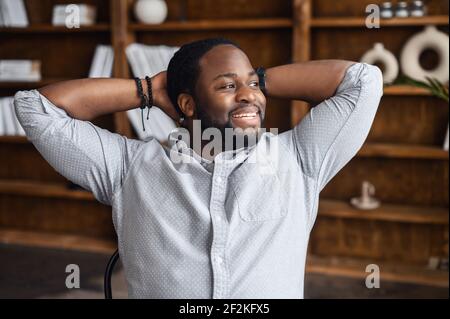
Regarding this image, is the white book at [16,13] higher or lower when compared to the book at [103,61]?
higher

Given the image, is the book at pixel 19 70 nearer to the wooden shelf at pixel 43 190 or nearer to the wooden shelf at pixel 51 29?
the wooden shelf at pixel 51 29

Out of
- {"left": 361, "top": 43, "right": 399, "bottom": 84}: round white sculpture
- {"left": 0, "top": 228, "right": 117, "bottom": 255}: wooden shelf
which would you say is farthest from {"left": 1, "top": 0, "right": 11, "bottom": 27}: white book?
{"left": 361, "top": 43, "right": 399, "bottom": 84}: round white sculpture

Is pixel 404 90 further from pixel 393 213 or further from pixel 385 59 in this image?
pixel 393 213

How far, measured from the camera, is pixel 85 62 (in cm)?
345

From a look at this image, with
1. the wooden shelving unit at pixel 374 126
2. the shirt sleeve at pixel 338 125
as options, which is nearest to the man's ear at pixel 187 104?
the shirt sleeve at pixel 338 125

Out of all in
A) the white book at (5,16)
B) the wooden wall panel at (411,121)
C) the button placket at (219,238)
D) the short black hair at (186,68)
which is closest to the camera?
the button placket at (219,238)

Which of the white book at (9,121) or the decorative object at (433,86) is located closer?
the decorative object at (433,86)

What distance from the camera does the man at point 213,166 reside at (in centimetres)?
111
